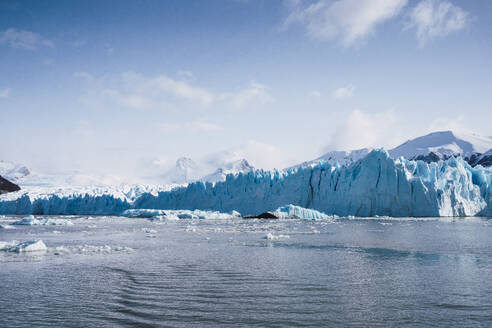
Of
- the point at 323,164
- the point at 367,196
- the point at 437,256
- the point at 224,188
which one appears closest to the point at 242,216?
the point at 224,188

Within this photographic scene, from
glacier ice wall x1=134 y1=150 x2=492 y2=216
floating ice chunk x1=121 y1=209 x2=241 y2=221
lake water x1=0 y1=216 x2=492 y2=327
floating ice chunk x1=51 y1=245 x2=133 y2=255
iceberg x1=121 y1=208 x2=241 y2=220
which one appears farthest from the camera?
iceberg x1=121 y1=208 x2=241 y2=220

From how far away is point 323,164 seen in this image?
39.2 metres

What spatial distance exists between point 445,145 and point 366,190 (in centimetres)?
8382

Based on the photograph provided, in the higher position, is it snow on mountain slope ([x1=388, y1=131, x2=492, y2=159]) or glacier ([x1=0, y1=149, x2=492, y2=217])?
snow on mountain slope ([x1=388, y1=131, x2=492, y2=159])

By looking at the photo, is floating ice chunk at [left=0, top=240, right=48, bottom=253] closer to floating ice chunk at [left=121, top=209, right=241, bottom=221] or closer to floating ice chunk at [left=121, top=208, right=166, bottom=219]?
floating ice chunk at [left=121, top=209, right=241, bottom=221]

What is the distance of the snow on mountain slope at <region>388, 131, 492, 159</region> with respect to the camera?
334 ft

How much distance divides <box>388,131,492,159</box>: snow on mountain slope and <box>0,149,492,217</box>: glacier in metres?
67.5

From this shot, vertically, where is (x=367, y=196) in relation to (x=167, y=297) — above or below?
above

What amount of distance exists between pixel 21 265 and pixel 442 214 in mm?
32032

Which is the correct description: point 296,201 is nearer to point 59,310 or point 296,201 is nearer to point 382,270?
point 382,270

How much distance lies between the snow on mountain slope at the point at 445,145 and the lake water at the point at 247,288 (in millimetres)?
97781

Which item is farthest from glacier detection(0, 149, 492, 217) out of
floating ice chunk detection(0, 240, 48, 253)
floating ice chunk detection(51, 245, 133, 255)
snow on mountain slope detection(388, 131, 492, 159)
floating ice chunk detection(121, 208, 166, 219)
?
snow on mountain slope detection(388, 131, 492, 159)

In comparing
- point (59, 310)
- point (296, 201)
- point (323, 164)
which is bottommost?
point (59, 310)

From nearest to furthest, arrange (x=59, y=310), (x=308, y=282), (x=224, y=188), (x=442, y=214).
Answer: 1. (x=59, y=310)
2. (x=308, y=282)
3. (x=442, y=214)
4. (x=224, y=188)
